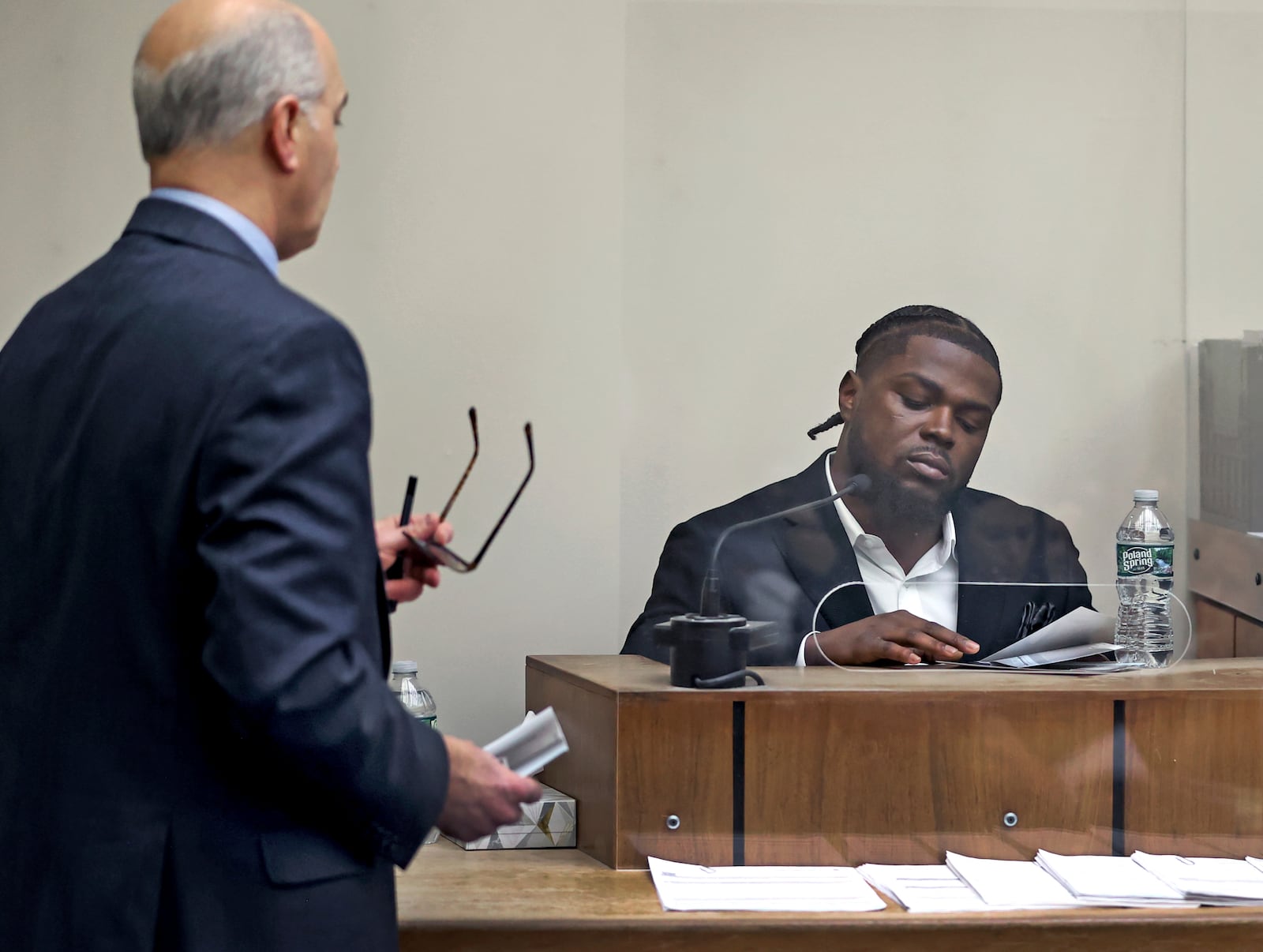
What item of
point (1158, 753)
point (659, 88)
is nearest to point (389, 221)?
point (659, 88)

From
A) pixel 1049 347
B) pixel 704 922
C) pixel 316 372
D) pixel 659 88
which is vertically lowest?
pixel 704 922

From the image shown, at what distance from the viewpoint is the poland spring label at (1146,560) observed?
221 centimetres

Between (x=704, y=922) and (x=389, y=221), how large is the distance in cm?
146

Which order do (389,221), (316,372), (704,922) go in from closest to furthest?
(316,372)
(704,922)
(389,221)

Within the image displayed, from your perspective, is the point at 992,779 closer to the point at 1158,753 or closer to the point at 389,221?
the point at 1158,753

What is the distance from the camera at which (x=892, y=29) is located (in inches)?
90.5

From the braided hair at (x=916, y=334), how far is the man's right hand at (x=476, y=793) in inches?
48.1

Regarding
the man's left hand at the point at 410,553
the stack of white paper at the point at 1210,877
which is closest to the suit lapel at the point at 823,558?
the stack of white paper at the point at 1210,877

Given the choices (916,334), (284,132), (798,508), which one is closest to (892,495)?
(798,508)

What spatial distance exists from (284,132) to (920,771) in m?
1.19

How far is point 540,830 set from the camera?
1854 millimetres

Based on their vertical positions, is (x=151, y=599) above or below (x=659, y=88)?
below

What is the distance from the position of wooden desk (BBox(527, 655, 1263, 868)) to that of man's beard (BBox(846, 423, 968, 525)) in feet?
1.52

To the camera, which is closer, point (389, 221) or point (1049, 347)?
point (1049, 347)
